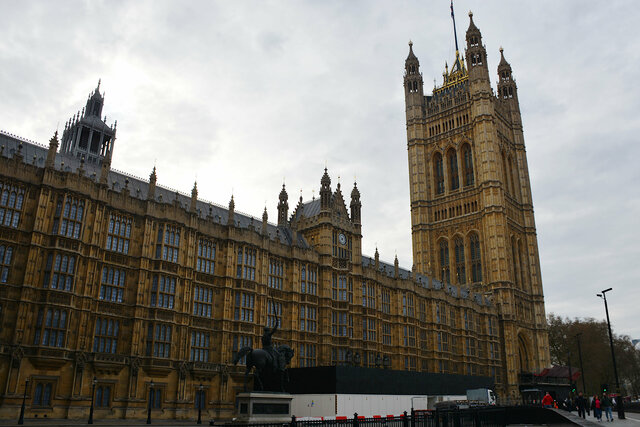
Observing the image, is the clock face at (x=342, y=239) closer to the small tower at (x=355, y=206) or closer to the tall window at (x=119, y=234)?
the small tower at (x=355, y=206)

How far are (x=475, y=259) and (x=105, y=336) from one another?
83293 millimetres

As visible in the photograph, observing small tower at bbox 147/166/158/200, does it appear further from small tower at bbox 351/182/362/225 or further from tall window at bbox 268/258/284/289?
small tower at bbox 351/182/362/225

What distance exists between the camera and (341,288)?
188ft

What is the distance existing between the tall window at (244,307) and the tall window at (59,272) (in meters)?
14.6

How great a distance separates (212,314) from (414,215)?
79.1m

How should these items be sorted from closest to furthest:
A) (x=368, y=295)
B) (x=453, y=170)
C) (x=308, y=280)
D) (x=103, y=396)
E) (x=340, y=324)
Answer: (x=103, y=396), (x=308, y=280), (x=340, y=324), (x=368, y=295), (x=453, y=170)

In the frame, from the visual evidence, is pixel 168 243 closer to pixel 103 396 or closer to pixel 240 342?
pixel 240 342

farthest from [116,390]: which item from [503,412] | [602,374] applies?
[602,374]

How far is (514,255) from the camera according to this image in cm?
10844

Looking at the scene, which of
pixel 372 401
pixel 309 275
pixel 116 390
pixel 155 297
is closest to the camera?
pixel 116 390

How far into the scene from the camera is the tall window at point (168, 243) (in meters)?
42.2

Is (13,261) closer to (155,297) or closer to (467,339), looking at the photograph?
(155,297)

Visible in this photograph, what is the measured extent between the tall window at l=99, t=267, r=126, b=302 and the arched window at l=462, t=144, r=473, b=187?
3432 inches


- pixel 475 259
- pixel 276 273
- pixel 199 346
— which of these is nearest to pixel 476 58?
pixel 475 259
